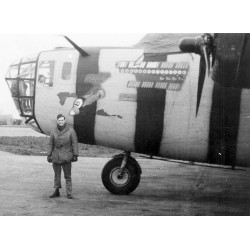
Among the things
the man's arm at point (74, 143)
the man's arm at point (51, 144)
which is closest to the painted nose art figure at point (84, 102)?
the man's arm at point (74, 143)

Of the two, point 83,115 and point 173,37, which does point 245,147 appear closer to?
point 173,37

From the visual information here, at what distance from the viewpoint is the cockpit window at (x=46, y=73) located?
762 cm

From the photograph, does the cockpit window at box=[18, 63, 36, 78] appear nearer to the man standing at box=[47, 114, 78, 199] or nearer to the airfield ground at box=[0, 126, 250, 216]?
the man standing at box=[47, 114, 78, 199]

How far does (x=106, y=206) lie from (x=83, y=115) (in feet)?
4.94

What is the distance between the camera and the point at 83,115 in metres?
7.55

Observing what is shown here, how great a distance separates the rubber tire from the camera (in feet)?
25.6

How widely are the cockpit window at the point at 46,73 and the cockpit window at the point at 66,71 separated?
190 millimetres

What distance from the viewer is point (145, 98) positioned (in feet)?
23.8

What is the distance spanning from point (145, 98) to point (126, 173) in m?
1.38

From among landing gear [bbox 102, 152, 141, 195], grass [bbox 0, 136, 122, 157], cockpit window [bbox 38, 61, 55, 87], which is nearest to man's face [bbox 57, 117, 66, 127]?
cockpit window [bbox 38, 61, 55, 87]

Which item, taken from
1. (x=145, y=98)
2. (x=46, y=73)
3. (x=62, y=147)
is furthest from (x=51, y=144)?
(x=145, y=98)

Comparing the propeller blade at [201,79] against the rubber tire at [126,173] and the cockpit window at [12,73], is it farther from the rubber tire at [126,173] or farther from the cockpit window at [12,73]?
the cockpit window at [12,73]
